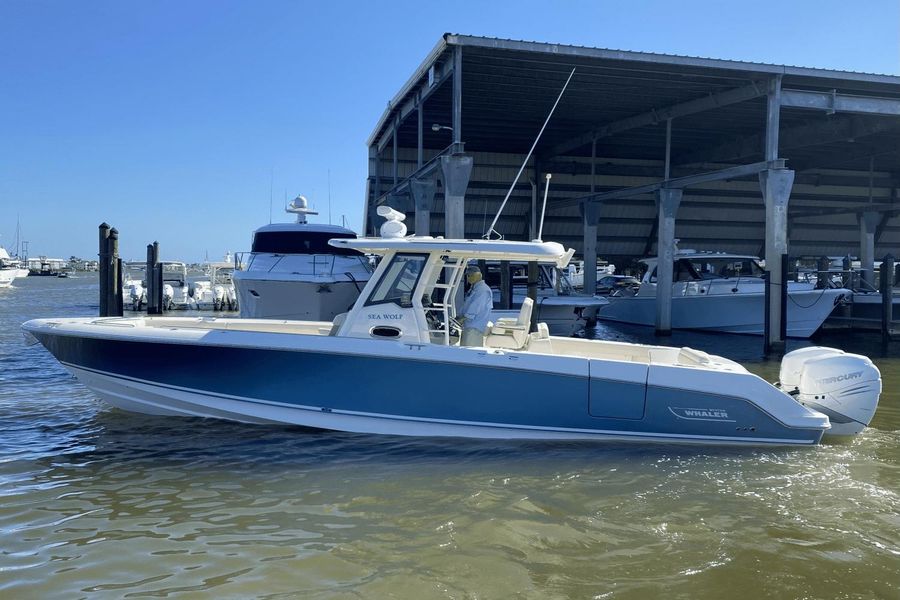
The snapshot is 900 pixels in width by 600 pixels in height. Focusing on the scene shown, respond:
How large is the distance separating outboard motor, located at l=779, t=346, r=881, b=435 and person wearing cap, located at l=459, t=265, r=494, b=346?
124 inches

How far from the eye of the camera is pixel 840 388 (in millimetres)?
6551

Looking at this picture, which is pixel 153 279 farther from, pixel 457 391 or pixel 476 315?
pixel 457 391

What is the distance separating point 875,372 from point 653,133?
1563 centimetres

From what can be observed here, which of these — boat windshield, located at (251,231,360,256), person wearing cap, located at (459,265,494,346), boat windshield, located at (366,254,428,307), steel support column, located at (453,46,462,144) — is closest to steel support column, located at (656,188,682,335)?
steel support column, located at (453,46,462,144)

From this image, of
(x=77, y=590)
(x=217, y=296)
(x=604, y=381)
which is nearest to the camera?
(x=77, y=590)

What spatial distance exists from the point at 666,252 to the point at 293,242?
31.8ft

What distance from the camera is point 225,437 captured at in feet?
21.9

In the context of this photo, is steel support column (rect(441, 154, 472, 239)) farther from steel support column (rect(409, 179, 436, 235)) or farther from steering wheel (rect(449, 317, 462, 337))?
steering wheel (rect(449, 317, 462, 337))

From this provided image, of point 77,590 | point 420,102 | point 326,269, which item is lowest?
point 77,590

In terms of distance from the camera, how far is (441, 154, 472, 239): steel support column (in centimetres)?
1288

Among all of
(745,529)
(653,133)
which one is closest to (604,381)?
(745,529)

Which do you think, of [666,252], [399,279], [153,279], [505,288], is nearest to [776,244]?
[666,252]

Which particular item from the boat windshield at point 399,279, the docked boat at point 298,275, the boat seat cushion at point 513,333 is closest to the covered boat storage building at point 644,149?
the docked boat at point 298,275

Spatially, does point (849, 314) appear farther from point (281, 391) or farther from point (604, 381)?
point (281, 391)
